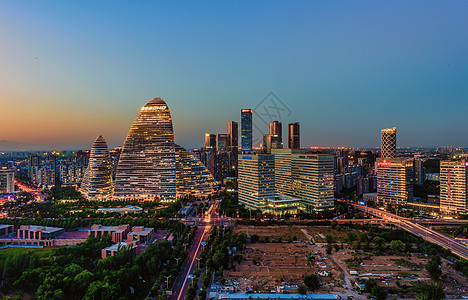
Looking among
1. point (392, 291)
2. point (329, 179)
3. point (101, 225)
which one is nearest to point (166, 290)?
point (392, 291)

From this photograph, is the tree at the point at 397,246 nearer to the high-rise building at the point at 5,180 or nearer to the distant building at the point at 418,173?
the distant building at the point at 418,173

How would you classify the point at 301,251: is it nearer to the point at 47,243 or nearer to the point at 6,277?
the point at 6,277

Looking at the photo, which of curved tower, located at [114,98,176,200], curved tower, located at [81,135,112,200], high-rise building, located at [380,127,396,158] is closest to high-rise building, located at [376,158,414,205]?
high-rise building, located at [380,127,396,158]

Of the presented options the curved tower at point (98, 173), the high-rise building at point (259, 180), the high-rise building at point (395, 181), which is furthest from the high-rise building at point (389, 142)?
the curved tower at point (98, 173)

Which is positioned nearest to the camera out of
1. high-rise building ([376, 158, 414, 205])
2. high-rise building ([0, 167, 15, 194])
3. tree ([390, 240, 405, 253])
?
tree ([390, 240, 405, 253])

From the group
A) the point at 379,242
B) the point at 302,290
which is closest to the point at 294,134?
the point at 379,242

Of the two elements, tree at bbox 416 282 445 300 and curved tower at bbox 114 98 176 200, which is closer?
tree at bbox 416 282 445 300

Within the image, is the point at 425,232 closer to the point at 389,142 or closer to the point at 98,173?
the point at 389,142

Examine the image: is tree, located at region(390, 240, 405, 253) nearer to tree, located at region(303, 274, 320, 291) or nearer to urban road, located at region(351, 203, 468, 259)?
urban road, located at region(351, 203, 468, 259)
